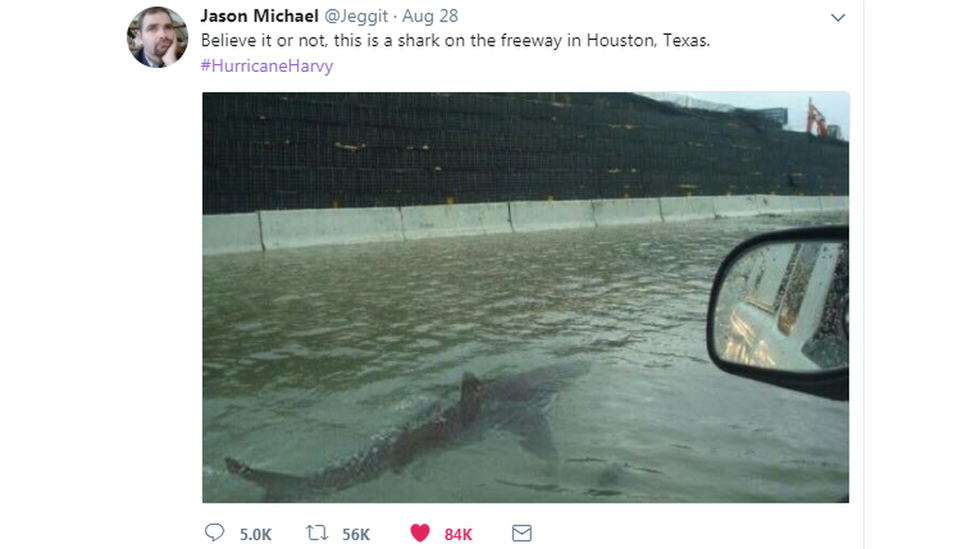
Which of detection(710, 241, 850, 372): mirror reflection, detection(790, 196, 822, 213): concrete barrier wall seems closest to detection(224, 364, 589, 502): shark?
detection(710, 241, 850, 372): mirror reflection

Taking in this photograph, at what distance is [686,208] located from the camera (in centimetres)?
1300

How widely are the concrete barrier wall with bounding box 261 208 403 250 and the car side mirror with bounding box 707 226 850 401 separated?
262 inches

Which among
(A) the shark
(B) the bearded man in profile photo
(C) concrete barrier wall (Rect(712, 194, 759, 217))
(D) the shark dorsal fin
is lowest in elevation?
(A) the shark

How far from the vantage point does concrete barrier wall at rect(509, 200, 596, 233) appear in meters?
11.3

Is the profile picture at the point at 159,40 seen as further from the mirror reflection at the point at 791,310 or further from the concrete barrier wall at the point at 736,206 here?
the concrete barrier wall at the point at 736,206

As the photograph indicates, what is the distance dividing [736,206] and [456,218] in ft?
17.5

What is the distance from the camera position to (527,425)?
3408 mm

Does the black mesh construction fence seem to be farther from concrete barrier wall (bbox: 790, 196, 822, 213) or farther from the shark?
the shark

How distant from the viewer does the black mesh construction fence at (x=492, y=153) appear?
8516 millimetres

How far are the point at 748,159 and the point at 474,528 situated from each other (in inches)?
474

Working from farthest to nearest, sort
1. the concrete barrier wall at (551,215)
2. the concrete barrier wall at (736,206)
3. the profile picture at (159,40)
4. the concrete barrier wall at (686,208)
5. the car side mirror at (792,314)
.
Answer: the concrete barrier wall at (736,206) → the concrete barrier wall at (686,208) → the concrete barrier wall at (551,215) → the profile picture at (159,40) → the car side mirror at (792,314)

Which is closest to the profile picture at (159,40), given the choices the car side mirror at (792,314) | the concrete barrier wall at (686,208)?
the car side mirror at (792,314)

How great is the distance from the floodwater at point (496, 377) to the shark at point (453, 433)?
0.04 metres

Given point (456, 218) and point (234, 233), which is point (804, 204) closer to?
point (456, 218)
